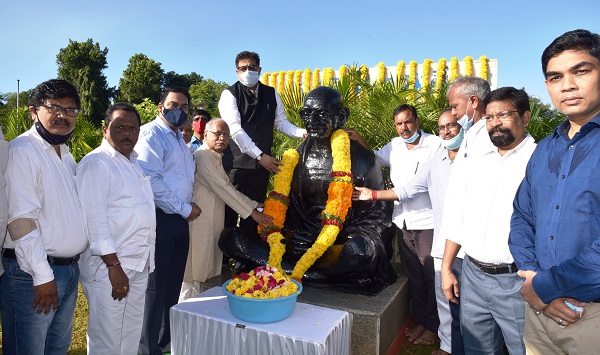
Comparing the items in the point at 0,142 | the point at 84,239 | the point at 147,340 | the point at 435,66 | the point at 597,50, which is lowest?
the point at 147,340

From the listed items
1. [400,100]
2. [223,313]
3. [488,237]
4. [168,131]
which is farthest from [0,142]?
[400,100]

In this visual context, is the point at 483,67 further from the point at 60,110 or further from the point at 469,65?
the point at 60,110

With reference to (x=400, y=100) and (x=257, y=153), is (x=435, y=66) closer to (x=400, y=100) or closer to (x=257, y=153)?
(x=400, y=100)

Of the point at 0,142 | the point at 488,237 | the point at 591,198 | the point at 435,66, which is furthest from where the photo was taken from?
the point at 435,66

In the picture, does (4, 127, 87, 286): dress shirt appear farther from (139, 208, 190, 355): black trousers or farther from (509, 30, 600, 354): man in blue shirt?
(509, 30, 600, 354): man in blue shirt

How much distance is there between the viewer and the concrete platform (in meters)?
3.41

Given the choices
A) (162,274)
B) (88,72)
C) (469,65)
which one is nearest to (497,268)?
(162,274)

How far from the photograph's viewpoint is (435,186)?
3988 mm

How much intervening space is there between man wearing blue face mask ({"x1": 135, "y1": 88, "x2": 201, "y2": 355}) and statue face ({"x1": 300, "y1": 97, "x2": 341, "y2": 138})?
1.24 meters

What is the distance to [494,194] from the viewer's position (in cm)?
266

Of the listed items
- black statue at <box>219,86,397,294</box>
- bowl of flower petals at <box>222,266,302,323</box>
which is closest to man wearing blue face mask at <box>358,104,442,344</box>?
black statue at <box>219,86,397,294</box>

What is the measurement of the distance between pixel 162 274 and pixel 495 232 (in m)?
2.89

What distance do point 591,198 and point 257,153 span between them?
3177 mm

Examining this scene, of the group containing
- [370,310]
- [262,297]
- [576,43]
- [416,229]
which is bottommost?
[370,310]
